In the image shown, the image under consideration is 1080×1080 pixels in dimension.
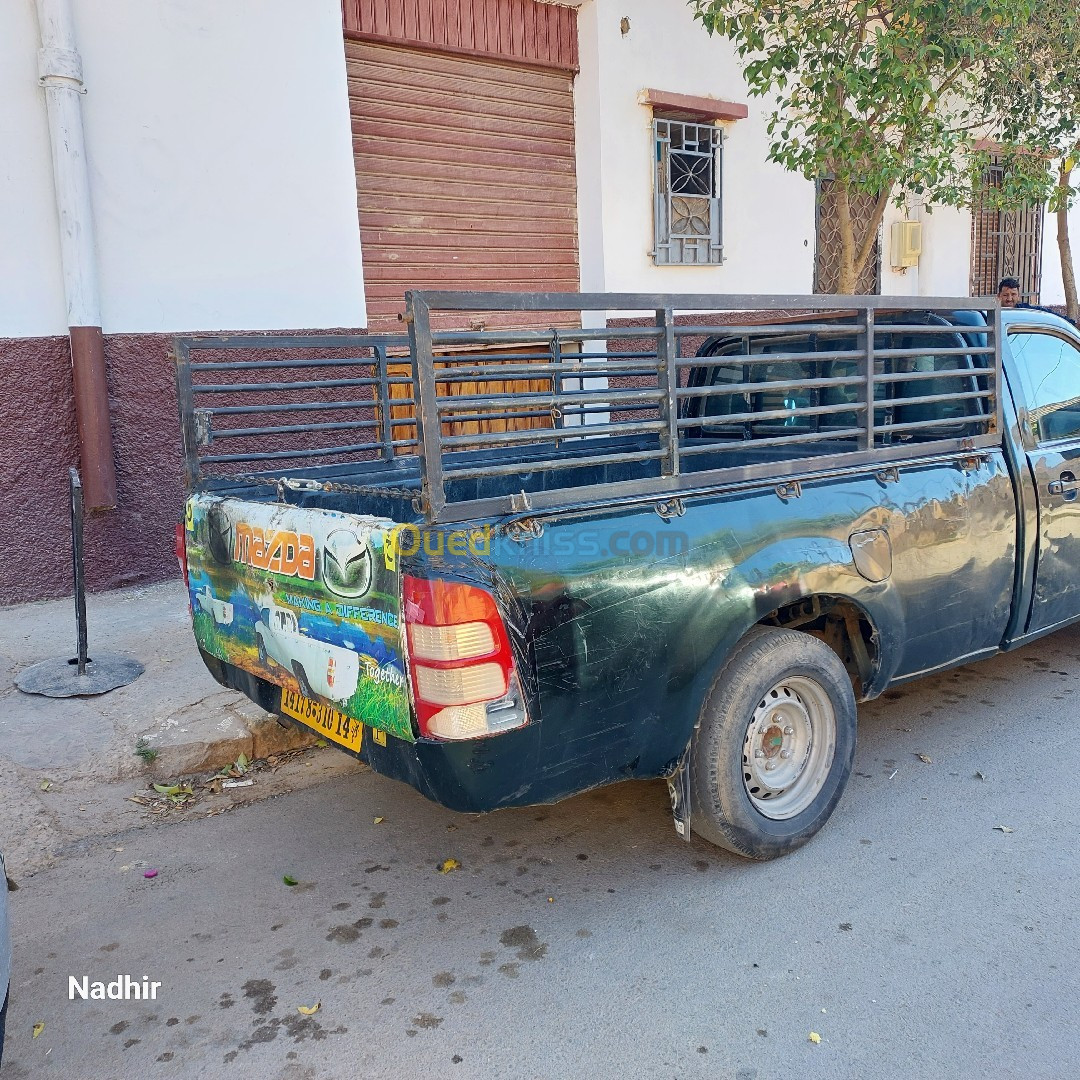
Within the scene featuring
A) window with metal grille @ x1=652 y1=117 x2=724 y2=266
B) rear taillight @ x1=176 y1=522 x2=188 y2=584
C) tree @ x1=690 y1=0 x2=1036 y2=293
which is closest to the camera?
rear taillight @ x1=176 y1=522 x2=188 y2=584

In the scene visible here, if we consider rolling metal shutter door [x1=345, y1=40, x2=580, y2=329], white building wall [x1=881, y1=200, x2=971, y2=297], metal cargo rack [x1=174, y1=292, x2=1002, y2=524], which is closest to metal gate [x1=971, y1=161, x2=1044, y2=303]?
white building wall [x1=881, y1=200, x2=971, y2=297]

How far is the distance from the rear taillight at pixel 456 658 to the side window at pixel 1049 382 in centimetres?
284

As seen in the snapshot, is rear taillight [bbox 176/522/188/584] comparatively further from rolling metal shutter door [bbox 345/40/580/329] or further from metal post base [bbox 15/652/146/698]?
rolling metal shutter door [bbox 345/40/580/329]

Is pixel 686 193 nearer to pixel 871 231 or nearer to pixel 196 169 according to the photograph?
pixel 871 231

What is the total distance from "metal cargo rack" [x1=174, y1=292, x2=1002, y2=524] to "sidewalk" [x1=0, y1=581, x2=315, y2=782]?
3.78ft

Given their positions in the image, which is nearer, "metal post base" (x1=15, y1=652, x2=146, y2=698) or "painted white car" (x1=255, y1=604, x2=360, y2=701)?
"painted white car" (x1=255, y1=604, x2=360, y2=701)

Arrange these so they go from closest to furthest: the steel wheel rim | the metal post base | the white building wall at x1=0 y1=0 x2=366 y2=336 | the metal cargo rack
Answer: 1. the metal cargo rack
2. the steel wheel rim
3. the metal post base
4. the white building wall at x1=0 y1=0 x2=366 y2=336

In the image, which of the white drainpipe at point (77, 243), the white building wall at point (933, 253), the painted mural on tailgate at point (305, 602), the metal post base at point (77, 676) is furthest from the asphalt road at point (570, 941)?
the white building wall at point (933, 253)

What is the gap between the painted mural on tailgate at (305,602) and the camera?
2.53 meters

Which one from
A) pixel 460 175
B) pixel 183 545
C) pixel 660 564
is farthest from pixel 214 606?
pixel 460 175

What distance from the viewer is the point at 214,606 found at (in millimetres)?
3316

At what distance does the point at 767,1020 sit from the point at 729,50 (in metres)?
9.18

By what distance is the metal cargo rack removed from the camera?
104 inches

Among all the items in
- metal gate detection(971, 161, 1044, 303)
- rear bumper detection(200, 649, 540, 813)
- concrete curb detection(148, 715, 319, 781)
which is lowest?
concrete curb detection(148, 715, 319, 781)
